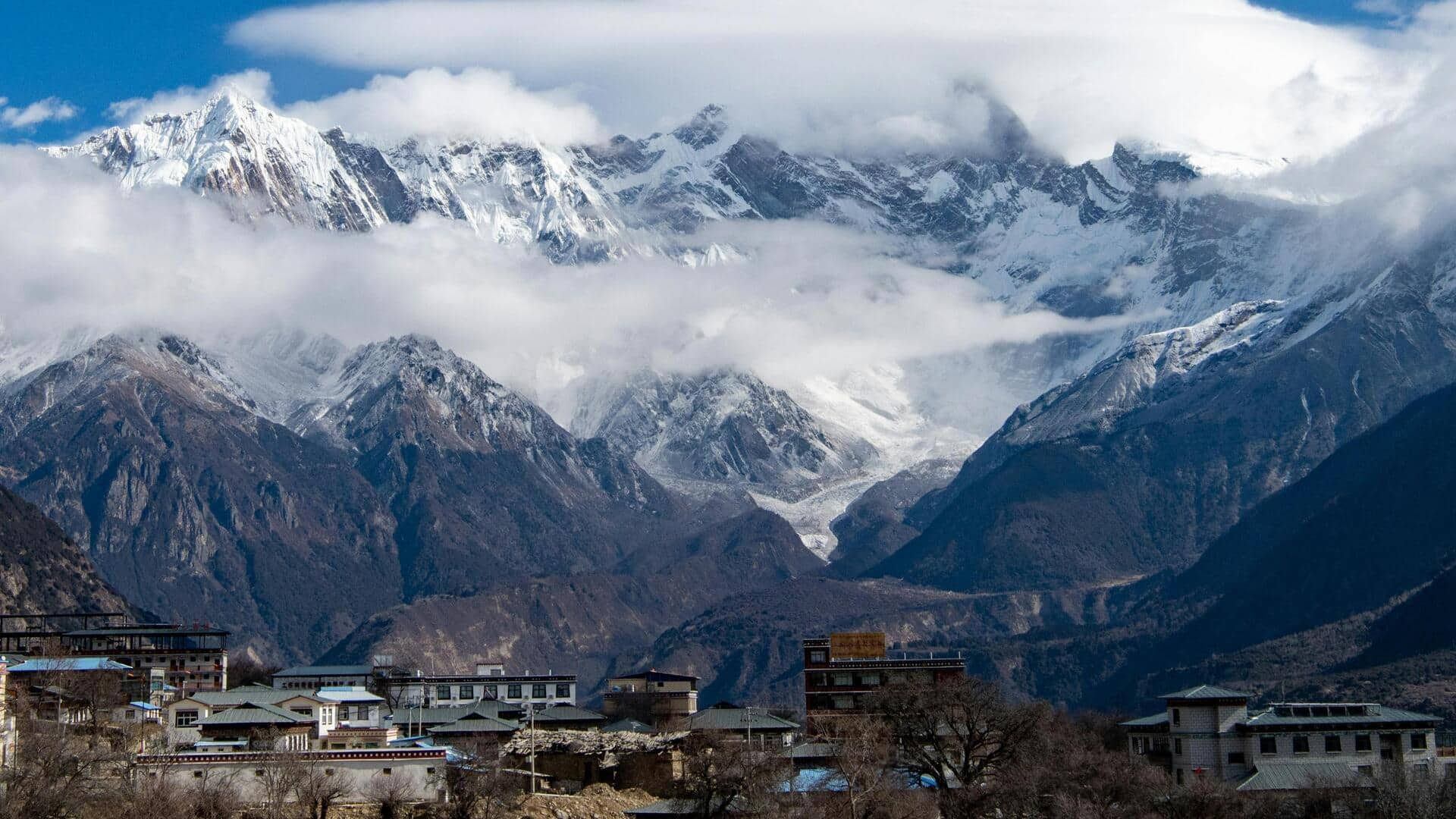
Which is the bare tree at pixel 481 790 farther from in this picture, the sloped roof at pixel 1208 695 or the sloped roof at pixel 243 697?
the sloped roof at pixel 1208 695

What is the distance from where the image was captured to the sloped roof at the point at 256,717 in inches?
6314

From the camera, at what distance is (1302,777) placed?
156 metres

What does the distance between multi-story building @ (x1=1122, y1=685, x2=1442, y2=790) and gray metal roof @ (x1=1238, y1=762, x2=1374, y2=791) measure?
5 centimetres

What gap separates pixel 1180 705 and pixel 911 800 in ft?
110

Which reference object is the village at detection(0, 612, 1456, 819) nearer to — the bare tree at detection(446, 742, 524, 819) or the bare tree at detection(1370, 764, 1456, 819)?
the bare tree at detection(446, 742, 524, 819)

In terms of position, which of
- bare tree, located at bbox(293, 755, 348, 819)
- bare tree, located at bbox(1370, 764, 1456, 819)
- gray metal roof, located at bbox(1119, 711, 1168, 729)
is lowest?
bare tree, located at bbox(1370, 764, 1456, 819)

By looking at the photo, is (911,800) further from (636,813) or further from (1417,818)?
(1417,818)

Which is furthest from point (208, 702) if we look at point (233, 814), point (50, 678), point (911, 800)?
point (911, 800)

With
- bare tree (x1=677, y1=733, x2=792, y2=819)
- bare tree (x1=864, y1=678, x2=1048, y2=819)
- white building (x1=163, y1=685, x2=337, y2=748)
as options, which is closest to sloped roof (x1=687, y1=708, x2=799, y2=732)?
bare tree (x1=864, y1=678, x2=1048, y2=819)

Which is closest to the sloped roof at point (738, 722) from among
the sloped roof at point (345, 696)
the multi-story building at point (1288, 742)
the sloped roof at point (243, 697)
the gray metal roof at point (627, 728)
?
the gray metal roof at point (627, 728)

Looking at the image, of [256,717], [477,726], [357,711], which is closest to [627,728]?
[477,726]

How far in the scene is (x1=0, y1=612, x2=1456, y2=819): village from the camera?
139 meters

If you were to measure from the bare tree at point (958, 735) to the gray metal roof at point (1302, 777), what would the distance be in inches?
575

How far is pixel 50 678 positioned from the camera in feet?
603
